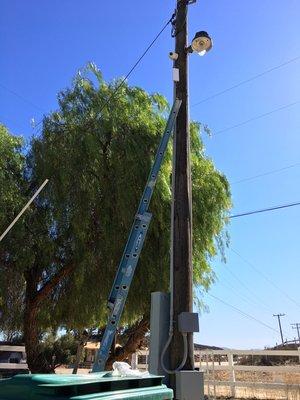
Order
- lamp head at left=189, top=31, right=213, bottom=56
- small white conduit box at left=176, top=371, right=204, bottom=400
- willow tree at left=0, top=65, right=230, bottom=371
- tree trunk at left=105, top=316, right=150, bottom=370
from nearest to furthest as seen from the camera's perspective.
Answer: small white conduit box at left=176, top=371, right=204, bottom=400 → lamp head at left=189, top=31, right=213, bottom=56 → willow tree at left=0, top=65, right=230, bottom=371 → tree trunk at left=105, top=316, right=150, bottom=370

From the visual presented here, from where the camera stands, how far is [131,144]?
13219 millimetres

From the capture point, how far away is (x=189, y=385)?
6895mm

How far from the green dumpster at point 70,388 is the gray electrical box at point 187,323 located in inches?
132

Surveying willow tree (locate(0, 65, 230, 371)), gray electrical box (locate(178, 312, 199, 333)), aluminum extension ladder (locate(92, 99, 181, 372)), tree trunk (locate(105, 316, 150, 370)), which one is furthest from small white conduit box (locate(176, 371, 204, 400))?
tree trunk (locate(105, 316, 150, 370))

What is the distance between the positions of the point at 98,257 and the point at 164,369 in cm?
603

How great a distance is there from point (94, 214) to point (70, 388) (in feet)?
33.2

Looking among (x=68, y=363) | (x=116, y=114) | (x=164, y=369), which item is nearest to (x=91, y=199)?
(x=116, y=114)

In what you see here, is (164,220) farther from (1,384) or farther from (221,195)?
(1,384)

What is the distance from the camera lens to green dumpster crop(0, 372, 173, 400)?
309 centimetres

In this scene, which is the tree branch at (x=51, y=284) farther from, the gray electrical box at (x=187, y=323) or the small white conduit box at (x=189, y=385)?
the small white conduit box at (x=189, y=385)

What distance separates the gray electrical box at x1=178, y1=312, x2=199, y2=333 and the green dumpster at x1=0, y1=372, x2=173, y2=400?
11.0 feet

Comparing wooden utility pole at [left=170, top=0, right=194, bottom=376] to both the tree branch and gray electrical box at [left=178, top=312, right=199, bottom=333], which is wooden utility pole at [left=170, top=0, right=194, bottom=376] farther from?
the tree branch

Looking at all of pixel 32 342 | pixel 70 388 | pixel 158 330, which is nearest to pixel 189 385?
pixel 158 330

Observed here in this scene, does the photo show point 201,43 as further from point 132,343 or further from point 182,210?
point 132,343
